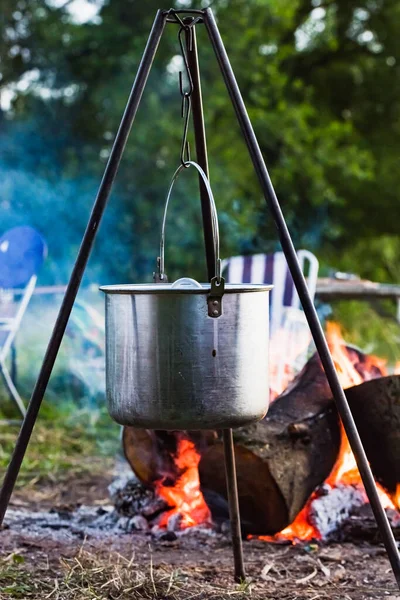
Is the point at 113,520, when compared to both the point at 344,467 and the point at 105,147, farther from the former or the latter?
the point at 105,147

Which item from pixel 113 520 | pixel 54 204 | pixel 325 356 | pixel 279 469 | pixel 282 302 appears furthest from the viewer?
pixel 54 204

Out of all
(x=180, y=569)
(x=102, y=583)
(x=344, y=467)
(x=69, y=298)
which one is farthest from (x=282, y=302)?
(x=69, y=298)

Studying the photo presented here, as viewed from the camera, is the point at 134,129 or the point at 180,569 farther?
the point at 134,129

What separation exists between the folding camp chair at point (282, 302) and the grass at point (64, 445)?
4.30 feet

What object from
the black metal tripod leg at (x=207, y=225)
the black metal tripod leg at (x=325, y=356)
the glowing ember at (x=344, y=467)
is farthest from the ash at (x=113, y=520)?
the black metal tripod leg at (x=325, y=356)

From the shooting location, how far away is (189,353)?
7.24ft

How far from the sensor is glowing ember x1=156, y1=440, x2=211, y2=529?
358 cm

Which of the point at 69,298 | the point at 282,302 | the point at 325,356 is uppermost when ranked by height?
the point at 282,302

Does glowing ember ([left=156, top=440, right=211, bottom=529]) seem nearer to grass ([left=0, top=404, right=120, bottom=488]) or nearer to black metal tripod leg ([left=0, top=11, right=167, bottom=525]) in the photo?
grass ([left=0, top=404, right=120, bottom=488])

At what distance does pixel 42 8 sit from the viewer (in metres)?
8.16

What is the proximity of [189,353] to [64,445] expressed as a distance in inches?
134

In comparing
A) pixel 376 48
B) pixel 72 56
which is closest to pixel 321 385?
pixel 72 56

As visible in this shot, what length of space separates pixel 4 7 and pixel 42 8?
38cm

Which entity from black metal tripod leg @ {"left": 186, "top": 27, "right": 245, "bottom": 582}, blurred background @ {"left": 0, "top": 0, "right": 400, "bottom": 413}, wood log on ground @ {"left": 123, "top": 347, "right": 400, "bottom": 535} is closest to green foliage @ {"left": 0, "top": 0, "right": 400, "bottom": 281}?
blurred background @ {"left": 0, "top": 0, "right": 400, "bottom": 413}
